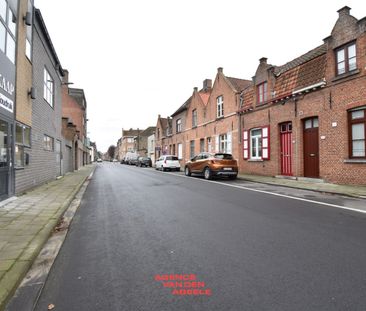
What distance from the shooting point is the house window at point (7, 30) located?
775cm

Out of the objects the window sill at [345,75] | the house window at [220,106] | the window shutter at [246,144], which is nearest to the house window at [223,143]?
the house window at [220,106]

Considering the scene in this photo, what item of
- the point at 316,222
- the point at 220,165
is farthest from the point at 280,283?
the point at 220,165

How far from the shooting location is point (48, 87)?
14.7m

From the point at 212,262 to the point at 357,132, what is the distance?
11.4 meters

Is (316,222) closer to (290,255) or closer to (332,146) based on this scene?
(290,255)

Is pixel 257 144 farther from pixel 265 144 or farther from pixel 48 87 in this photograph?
pixel 48 87

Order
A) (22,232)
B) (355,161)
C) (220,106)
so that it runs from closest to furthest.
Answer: (22,232) → (355,161) → (220,106)

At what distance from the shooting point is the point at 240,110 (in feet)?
67.9

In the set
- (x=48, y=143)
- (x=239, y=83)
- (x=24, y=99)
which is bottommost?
(x=48, y=143)

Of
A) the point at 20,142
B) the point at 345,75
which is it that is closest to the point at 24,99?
the point at 20,142

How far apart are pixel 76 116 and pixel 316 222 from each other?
45492 mm

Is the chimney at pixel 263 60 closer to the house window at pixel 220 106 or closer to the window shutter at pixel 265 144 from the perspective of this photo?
the window shutter at pixel 265 144

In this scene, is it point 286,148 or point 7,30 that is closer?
point 7,30

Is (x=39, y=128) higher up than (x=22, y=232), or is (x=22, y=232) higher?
(x=39, y=128)
